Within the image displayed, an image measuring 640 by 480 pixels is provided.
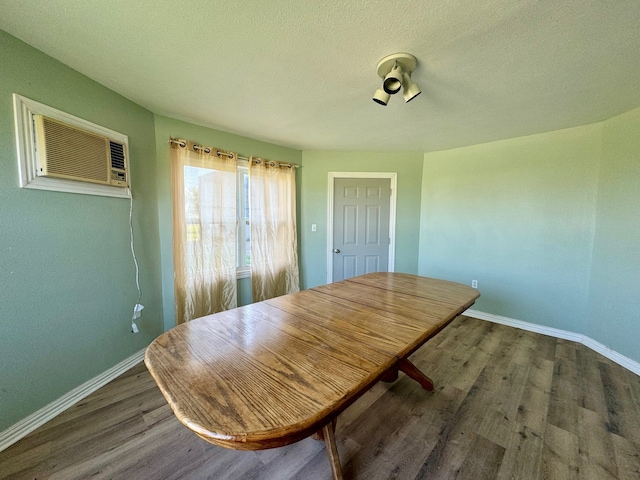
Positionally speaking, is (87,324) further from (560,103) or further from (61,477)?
(560,103)

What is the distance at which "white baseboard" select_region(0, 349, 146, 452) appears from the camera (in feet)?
4.21

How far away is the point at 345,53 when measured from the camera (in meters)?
1.36

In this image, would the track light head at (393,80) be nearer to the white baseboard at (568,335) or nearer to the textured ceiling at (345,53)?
the textured ceiling at (345,53)

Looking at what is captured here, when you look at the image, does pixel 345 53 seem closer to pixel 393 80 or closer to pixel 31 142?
pixel 393 80

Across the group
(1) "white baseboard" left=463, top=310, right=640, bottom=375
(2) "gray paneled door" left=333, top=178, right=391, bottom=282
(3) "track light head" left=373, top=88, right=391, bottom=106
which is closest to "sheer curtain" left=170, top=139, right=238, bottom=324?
(2) "gray paneled door" left=333, top=178, right=391, bottom=282

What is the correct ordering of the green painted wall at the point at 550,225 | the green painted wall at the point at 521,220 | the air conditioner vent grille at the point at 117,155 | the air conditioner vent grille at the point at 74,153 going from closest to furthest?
the air conditioner vent grille at the point at 74,153
the air conditioner vent grille at the point at 117,155
the green painted wall at the point at 550,225
the green painted wall at the point at 521,220

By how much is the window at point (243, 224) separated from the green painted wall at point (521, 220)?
245 centimetres

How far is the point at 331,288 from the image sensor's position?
5.71ft

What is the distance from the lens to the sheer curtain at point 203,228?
2.30 m

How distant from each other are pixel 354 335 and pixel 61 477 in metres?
1.54

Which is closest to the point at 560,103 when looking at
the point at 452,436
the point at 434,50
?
the point at 434,50

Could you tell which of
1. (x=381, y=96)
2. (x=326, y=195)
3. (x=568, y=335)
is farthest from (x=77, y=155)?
(x=568, y=335)

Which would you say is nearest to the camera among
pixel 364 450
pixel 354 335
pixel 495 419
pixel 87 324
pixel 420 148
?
pixel 354 335

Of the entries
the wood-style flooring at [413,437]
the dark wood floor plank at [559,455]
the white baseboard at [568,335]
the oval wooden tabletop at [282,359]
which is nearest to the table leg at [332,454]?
the wood-style flooring at [413,437]
